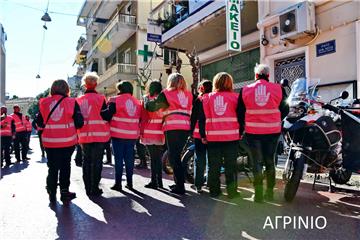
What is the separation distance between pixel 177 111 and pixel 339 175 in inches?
105

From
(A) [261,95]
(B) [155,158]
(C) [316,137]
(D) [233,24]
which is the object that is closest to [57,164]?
(B) [155,158]

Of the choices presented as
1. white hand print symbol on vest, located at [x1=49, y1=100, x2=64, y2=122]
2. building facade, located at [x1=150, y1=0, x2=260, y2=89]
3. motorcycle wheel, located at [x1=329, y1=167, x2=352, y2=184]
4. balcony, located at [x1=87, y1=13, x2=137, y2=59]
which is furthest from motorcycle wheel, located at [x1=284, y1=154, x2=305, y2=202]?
balcony, located at [x1=87, y1=13, x2=137, y2=59]

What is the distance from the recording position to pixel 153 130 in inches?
237

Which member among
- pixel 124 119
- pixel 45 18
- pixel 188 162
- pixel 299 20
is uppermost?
pixel 45 18

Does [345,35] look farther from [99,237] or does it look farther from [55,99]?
[99,237]

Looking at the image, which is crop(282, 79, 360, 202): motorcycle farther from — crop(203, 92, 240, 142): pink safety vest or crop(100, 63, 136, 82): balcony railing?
crop(100, 63, 136, 82): balcony railing

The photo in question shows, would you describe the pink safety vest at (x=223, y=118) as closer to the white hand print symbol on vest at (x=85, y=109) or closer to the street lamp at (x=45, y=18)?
the white hand print symbol on vest at (x=85, y=109)

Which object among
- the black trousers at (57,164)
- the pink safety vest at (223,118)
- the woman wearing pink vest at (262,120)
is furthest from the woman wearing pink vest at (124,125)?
the woman wearing pink vest at (262,120)

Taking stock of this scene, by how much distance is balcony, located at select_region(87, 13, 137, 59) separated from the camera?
22594mm

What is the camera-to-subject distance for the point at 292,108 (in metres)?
5.22

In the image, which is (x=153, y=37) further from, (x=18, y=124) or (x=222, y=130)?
(x=222, y=130)

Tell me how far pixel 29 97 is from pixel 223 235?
87.0 meters

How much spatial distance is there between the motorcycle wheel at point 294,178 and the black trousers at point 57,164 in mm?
3105

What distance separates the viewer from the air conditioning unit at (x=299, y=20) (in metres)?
8.84
